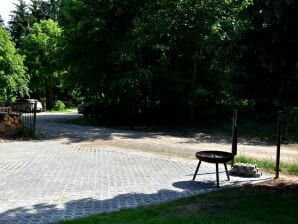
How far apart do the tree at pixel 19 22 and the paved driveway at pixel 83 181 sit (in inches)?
1591

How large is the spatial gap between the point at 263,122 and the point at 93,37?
1064 cm

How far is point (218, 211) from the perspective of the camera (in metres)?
7.66

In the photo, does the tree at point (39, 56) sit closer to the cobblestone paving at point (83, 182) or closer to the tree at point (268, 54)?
the cobblestone paving at point (83, 182)

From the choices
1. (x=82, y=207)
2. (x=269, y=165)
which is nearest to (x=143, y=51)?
(x=269, y=165)

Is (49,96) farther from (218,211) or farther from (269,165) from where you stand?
(218,211)

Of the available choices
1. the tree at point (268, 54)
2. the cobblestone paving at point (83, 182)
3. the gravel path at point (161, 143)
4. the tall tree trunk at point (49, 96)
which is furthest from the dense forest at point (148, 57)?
the tall tree trunk at point (49, 96)

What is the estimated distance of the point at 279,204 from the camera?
26.6 ft

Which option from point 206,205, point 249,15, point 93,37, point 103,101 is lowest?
point 206,205

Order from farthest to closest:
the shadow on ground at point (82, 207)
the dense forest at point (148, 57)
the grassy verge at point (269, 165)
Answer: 1. the dense forest at point (148, 57)
2. the grassy verge at point (269, 165)
3. the shadow on ground at point (82, 207)

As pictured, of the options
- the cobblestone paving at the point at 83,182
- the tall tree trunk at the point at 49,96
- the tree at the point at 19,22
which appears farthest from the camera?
the tree at the point at 19,22

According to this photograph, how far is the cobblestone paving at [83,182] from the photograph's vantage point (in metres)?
7.80

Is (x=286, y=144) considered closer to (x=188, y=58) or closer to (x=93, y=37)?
(x=188, y=58)

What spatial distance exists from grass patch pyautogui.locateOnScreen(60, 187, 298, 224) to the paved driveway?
52cm

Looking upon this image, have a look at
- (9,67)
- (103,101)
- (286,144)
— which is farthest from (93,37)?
(286,144)
